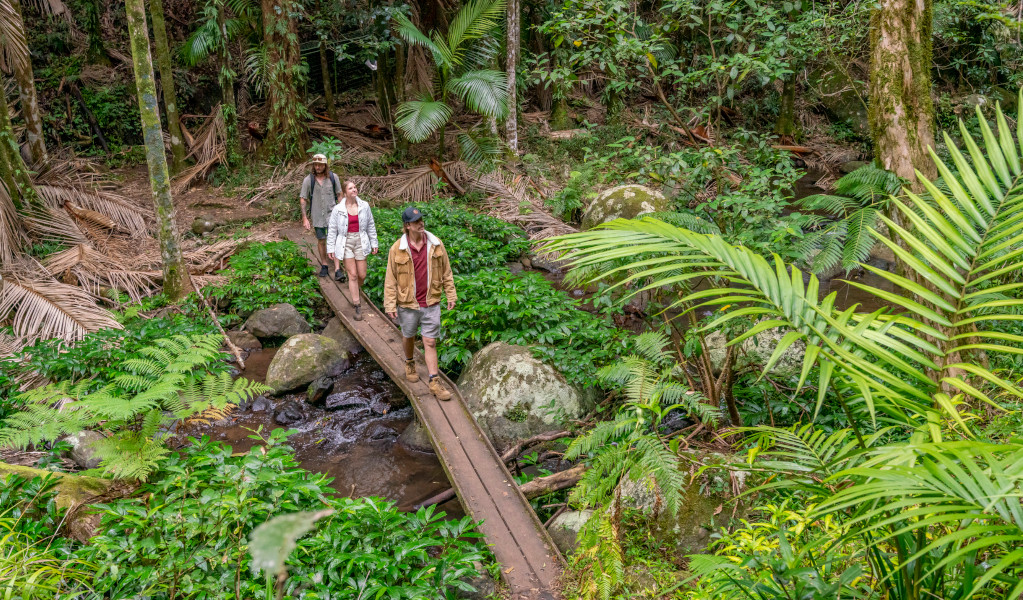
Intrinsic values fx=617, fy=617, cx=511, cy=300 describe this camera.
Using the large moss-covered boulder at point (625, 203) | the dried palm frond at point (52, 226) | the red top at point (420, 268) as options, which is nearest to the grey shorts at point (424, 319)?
the red top at point (420, 268)

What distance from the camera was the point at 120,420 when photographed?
3936 millimetres

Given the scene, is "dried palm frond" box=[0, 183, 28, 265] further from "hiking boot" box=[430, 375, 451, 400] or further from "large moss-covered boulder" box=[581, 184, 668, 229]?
"large moss-covered boulder" box=[581, 184, 668, 229]

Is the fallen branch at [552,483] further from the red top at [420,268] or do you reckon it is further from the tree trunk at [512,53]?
the tree trunk at [512,53]

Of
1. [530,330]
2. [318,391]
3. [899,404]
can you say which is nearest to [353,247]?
[318,391]

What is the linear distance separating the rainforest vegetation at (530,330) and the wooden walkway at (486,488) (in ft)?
0.40

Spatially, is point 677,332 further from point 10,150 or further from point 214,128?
point 214,128

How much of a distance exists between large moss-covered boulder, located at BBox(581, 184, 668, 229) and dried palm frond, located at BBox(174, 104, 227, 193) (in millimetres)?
7751

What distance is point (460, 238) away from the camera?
909 cm

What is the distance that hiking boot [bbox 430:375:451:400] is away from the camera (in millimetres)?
5574

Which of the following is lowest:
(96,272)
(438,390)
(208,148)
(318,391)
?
(318,391)

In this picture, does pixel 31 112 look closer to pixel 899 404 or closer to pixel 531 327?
pixel 531 327

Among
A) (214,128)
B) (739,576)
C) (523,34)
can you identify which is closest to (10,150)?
(214,128)

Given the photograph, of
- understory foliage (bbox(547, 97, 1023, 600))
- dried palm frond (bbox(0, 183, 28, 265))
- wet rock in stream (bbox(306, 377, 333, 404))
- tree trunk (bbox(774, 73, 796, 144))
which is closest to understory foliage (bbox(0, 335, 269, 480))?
wet rock in stream (bbox(306, 377, 333, 404))

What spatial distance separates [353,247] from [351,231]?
0.70 ft
